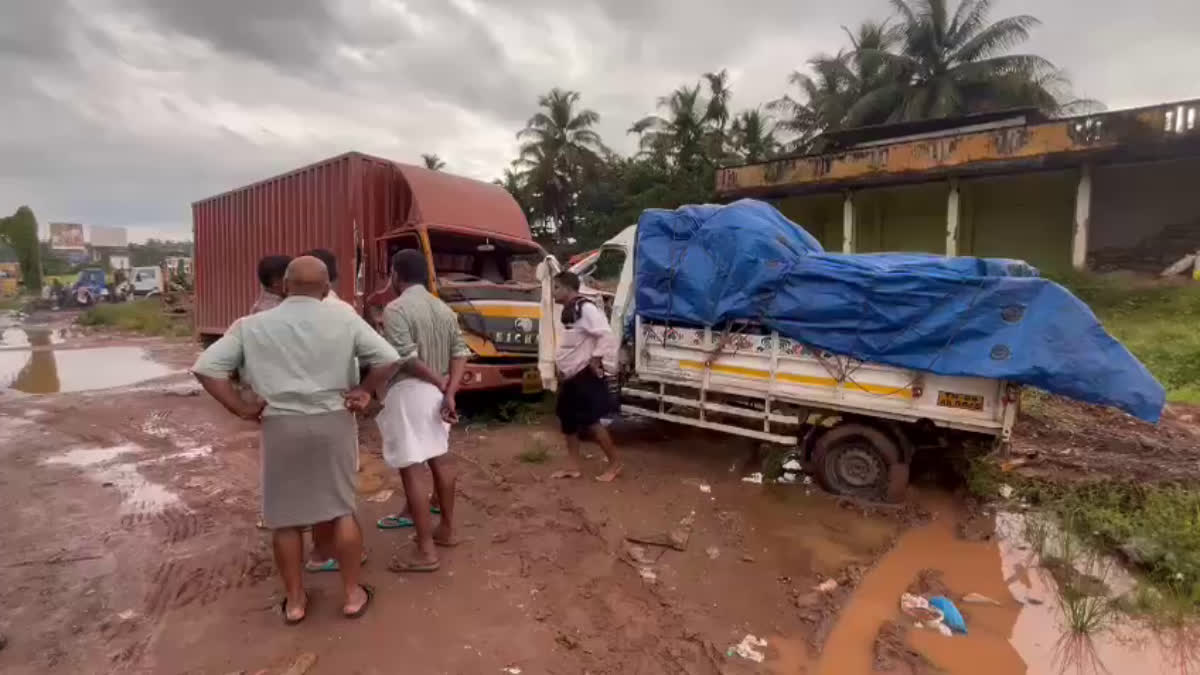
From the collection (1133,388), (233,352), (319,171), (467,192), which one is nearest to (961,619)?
(1133,388)

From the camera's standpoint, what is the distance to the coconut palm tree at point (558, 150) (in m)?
33.8

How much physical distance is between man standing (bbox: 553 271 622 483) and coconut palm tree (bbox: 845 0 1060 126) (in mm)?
22301

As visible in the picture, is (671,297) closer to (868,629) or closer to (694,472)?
(694,472)

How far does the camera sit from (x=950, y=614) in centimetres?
338

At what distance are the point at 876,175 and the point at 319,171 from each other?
13665 millimetres

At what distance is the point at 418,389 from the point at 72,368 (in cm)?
1387

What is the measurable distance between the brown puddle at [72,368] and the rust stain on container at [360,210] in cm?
436

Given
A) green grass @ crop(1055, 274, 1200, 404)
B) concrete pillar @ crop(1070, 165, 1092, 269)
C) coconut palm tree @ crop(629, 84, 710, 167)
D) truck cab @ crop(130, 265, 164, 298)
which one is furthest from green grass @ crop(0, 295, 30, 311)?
concrete pillar @ crop(1070, 165, 1092, 269)

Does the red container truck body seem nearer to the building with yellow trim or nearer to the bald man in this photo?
the bald man

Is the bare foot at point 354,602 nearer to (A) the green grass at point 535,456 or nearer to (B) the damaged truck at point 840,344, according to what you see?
(B) the damaged truck at point 840,344

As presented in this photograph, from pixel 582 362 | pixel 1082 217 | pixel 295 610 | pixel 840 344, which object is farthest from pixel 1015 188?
pixel 295 610

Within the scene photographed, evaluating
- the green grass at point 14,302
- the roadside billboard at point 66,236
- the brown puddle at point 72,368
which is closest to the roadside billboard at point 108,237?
the roadside billboard at point 66,236

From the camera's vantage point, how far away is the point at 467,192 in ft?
25.7

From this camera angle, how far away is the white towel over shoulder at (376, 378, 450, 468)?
3512mm
